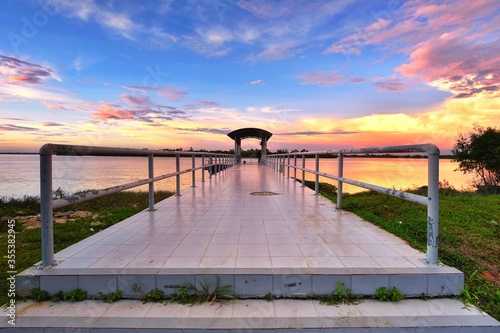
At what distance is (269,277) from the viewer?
2139 millimetres

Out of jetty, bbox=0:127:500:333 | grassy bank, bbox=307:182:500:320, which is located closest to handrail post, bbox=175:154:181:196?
jetty, bbox=0:127:500:333

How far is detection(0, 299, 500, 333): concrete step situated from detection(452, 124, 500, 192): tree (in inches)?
1037

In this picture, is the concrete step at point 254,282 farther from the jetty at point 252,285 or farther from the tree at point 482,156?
the tree at point 482,156

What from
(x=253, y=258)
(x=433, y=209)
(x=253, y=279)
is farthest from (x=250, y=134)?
(x=253, y=279)

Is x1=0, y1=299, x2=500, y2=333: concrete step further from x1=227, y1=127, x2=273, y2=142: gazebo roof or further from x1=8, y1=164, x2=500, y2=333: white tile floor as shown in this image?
x1=227, y1=127, x2=273, y2=142: gazebo roof

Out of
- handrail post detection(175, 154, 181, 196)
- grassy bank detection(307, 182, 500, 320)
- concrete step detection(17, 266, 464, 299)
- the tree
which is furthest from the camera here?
the tree

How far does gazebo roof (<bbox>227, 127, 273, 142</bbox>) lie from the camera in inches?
940

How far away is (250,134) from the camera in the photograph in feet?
83.9

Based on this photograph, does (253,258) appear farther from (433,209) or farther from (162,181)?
(162,181)

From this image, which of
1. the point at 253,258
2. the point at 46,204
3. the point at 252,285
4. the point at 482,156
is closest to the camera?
the point at 252,285

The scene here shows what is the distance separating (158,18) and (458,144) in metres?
29.8

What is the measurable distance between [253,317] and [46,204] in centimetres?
183

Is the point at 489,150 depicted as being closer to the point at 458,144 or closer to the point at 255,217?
the point at 458,144

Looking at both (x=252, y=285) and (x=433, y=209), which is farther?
(x=433, y=209)
